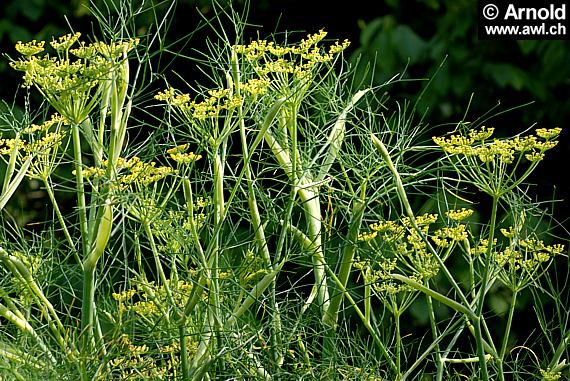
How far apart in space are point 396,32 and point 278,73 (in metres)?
1.09

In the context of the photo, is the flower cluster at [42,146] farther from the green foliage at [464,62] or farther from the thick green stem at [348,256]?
the green foliage at [464,62]

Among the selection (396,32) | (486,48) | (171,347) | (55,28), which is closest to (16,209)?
(55,28)

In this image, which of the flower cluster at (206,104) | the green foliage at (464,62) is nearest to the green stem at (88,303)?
the flower cluster at (206,104)

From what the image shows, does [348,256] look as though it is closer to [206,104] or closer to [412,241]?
[412,241]

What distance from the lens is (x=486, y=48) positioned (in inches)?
71.5

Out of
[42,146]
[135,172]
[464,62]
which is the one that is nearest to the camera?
[135,172]

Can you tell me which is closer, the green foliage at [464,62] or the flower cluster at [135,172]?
the flower cluster at [135,172]

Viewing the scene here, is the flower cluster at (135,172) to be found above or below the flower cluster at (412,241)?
above

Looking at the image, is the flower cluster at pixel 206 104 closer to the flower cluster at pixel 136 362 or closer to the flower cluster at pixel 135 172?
the flower cluster at pixel 135 172

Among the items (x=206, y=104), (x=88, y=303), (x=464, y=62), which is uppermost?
(x=206, y=104)

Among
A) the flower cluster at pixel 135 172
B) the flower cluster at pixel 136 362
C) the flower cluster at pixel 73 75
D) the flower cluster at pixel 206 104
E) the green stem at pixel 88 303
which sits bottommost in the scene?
the flower cluster at pixel 136 362

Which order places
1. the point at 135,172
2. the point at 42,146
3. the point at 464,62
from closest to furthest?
the point at 135,172 → the point at 42,146 → the point at 464,62

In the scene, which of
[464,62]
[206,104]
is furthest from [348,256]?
[464,62]

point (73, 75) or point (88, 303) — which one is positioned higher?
point (73, 75)
